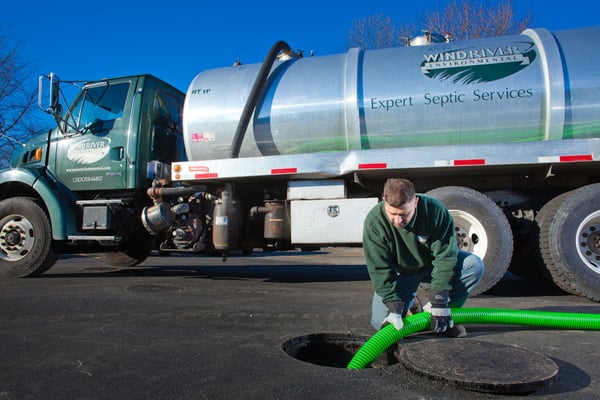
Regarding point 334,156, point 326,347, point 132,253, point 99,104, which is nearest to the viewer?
point 326,347

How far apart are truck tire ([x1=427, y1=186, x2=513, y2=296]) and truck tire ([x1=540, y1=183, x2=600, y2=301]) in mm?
406

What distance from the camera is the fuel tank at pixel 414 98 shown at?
4.50 m

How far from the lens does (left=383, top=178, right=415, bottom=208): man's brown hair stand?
8.50 feet

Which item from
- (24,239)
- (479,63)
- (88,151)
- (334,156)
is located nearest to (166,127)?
(88,151)

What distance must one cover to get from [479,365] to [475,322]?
0.78m

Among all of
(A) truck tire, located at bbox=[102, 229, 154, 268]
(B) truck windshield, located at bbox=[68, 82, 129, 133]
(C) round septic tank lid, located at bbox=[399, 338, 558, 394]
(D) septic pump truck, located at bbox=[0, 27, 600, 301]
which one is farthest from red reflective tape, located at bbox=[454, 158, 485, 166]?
(A) truck tire, located at bbox=[102, 229, 154, 268]

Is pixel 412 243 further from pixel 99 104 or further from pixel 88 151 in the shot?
pixel 99 104

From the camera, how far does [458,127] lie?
15.5ft

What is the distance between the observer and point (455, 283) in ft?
10.0

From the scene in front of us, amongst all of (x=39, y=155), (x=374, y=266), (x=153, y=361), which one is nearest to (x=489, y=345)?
(x=374, y=266)

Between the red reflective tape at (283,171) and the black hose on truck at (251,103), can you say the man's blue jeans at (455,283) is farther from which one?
the black hose on truck at (251,103)

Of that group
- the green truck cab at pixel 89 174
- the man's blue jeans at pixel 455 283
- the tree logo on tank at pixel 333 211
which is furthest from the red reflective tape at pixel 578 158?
the green truck cab at pixel 89 174

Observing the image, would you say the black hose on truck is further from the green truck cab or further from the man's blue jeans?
the man's blue jeans

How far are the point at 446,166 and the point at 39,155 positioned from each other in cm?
589
